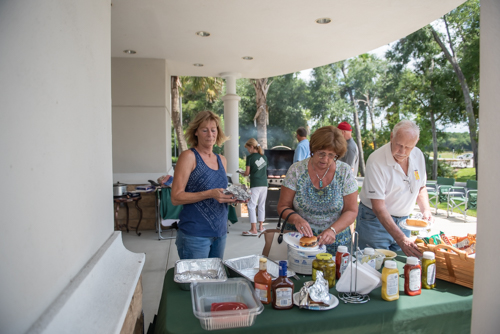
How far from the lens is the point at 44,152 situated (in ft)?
3.38

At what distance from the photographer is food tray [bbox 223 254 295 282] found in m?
1.92

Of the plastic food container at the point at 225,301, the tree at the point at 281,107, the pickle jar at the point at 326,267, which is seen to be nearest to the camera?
the plastic food container at the point at 225,301

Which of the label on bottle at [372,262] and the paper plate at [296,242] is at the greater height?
the paper plate at [296,242]

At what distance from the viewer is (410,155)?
2.63m

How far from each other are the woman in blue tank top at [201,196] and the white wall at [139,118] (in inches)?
171

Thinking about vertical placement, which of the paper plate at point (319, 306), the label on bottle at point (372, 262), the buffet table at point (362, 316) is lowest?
the buffet table at point (362, 316)

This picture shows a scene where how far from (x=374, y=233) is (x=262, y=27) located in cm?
372

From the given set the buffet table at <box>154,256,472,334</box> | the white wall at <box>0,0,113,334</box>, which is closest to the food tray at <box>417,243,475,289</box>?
the buffet table at <box>154,256,472,334</box>

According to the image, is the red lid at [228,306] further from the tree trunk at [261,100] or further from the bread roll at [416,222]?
the tree trunk at [261,100]

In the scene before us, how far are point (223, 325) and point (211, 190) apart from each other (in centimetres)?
104

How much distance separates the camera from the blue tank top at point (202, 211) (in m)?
2.31

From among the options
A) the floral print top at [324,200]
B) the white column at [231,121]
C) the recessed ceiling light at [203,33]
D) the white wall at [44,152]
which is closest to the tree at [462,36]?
the white column at [231,121]

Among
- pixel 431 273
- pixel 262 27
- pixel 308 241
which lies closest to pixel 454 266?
pixel 431 273

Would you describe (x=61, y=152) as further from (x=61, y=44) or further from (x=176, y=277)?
(x=176, y=277)
